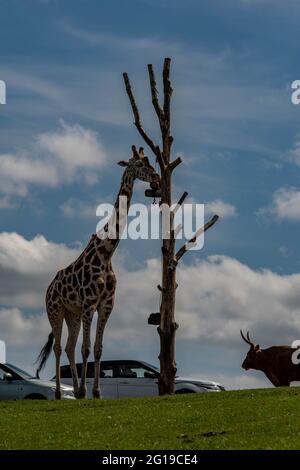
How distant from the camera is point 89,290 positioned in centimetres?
2870

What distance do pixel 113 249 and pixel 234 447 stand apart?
42.5 ft

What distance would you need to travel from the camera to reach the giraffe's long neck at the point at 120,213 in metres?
29.2

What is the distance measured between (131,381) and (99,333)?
7004mm

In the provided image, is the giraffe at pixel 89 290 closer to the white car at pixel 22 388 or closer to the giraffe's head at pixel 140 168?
the giraffe's head at pixel 140 168

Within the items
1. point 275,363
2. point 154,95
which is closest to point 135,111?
point 154,95

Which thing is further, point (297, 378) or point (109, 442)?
point (297, 378)

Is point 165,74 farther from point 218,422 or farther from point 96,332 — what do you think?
point 218,422

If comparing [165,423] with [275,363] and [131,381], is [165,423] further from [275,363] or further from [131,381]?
[275,363]

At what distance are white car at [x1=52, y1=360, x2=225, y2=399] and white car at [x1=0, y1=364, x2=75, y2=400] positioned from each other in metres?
3.50

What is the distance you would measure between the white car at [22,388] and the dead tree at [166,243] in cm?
337

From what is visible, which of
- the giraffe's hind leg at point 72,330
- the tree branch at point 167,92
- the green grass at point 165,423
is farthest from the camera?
the tree branch at point 167,92

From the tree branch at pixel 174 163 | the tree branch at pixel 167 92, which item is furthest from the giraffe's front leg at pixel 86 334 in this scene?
the tree branch at pixel 167 92

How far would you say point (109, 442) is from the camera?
18.3 metres
